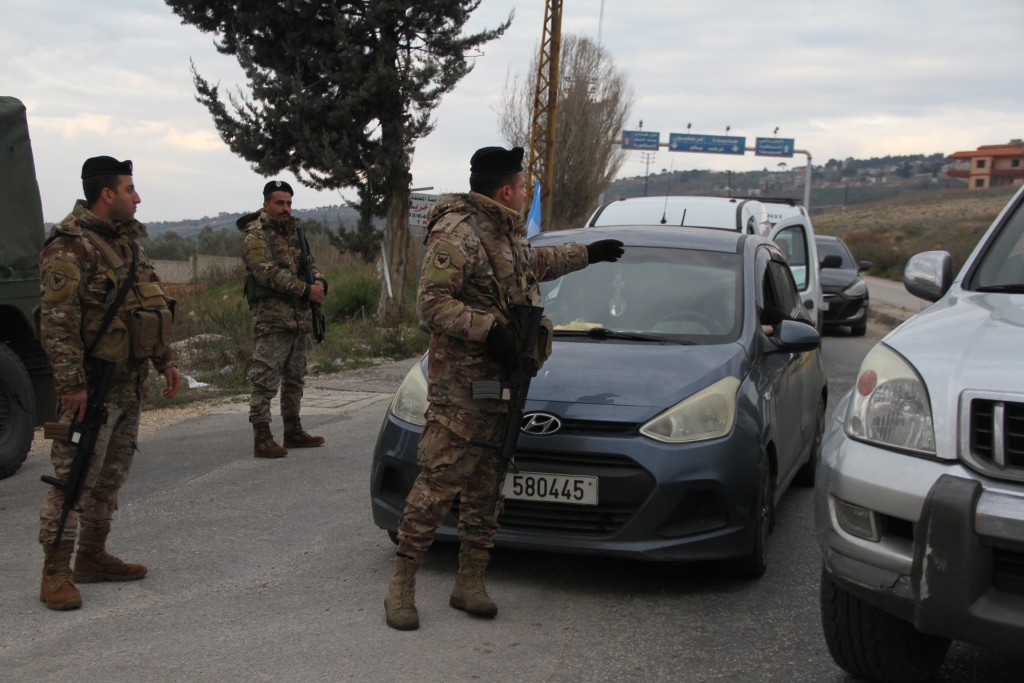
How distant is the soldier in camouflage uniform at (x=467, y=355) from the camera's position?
4074 mm

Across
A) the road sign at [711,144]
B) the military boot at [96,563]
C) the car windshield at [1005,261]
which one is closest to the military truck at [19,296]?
the military boot at [96,563]

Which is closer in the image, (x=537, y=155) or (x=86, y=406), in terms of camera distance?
(x=86, y=406)

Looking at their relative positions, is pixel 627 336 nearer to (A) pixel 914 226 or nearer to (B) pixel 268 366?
(B) pixel 268 366

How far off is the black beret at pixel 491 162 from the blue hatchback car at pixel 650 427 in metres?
1.02

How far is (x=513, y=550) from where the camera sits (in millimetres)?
5246

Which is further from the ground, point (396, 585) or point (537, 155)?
point (537, 155)

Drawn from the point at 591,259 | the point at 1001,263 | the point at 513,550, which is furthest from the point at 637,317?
the point at 1001,263

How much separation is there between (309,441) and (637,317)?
11.5 ft

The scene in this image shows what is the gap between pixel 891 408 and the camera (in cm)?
317

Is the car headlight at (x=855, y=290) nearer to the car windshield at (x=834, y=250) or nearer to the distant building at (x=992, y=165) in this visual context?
the car windshield at (x=834, y=250)

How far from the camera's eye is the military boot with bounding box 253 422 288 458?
766 cm

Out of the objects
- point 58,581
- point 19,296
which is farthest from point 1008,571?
point 19,296

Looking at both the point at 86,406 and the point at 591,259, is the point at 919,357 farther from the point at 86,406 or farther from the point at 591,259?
the point at 86,406

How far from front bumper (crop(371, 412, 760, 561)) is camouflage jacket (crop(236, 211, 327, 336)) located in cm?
356
